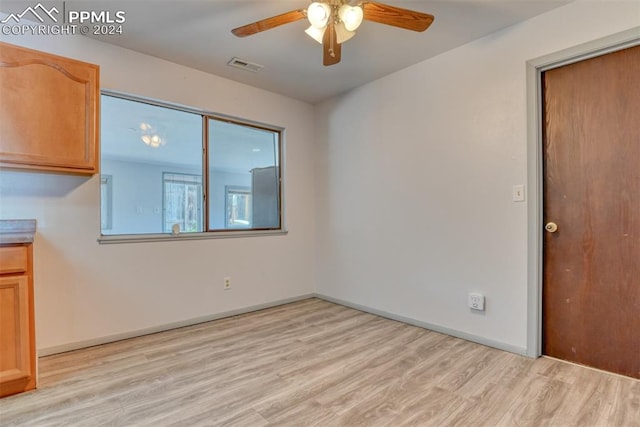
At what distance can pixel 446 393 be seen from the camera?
185cm

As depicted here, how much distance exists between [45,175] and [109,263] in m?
0.78

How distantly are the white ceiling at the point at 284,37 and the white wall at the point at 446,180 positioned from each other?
0.19 metres

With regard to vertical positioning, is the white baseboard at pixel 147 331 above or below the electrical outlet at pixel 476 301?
below

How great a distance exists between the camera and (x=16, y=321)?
70.9 inches

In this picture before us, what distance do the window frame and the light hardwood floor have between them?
0.84 meters

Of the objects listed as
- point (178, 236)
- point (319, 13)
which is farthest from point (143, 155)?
point (319, 13)

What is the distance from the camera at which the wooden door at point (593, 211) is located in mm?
1975

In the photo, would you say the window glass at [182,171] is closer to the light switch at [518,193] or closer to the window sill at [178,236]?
the window sill at [178,236]

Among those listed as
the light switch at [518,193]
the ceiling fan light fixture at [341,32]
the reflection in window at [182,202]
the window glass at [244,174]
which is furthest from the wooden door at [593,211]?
the reflection in window at [182,202]

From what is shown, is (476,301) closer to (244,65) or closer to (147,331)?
(147,331)

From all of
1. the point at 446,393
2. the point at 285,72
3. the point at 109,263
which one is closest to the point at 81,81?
the point at 109,263

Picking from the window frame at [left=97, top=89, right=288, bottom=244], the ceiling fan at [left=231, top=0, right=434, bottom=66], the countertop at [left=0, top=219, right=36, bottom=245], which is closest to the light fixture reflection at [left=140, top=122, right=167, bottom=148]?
the window frame at [left=97, top=89, right=288, bottom=244]

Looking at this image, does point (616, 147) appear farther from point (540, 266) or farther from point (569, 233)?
point (540, 266)

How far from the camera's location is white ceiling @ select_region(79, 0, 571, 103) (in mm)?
2158
